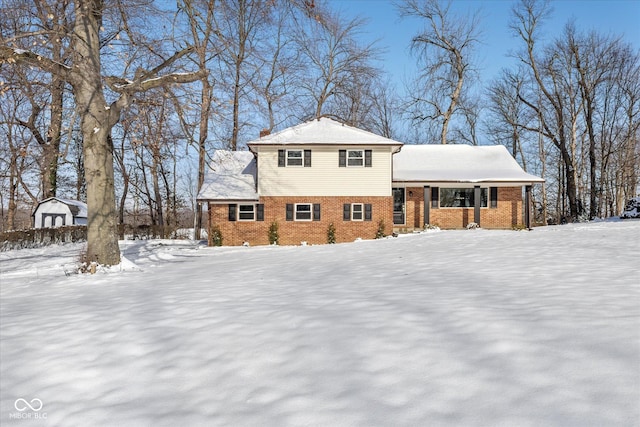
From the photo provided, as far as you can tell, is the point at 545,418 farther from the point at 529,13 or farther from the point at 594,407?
the point at 529,13

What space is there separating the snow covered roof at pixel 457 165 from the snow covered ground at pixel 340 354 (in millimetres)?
17359

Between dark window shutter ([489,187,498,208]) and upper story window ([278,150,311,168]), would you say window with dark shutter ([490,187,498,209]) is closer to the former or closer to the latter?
dark window shutter ([489,187,498,208])

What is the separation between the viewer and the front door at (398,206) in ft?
80.5

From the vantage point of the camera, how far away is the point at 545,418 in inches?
93.5

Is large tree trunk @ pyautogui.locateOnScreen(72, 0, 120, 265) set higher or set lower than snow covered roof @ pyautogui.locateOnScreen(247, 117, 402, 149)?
lower

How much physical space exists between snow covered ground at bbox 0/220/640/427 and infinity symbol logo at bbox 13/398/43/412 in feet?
0.05

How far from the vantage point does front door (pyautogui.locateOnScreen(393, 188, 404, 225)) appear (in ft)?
80.5

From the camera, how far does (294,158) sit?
72.8ft

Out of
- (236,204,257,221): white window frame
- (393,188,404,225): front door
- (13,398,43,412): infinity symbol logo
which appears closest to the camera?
(13,398,43,412): infinity symbol logo

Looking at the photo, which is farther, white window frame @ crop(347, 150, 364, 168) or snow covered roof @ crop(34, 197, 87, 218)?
snow covered roof @ crop(34, 197, 87, 218)

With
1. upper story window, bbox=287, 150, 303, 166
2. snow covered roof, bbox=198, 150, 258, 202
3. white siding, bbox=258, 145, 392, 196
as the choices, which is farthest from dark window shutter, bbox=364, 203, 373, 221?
snow covered roof, bbox=198, 150, 258, 202

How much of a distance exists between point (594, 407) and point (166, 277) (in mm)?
8250

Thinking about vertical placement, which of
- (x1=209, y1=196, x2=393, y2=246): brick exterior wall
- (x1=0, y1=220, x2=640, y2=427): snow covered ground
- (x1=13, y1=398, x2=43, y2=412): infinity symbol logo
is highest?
(x1=209, y1=196, x2=393, y2=246): brick exterior wall

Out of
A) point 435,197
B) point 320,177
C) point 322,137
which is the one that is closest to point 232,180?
point 320,177
